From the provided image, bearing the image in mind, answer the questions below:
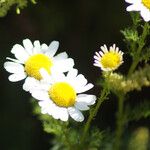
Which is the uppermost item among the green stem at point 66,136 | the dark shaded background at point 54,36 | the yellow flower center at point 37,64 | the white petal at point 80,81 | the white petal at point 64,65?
the dark shaded background at point 54,36

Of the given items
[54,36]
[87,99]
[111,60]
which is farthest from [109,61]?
[54,36]

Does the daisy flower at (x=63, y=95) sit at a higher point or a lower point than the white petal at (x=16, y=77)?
lower

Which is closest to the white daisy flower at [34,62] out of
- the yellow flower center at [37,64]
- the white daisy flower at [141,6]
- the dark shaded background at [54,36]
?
the yellow flower center at [37,64]

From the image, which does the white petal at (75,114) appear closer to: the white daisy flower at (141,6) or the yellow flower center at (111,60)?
the yellow flower center at (111,60)

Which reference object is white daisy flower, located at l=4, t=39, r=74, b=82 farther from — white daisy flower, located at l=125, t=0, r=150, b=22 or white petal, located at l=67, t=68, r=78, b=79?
white daisy flower, located at l=125, t=0, r=150, b=22

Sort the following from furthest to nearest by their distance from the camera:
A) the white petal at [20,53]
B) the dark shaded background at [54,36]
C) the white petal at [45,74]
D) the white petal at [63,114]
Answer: the dark shaded background at [54,36], the white petal at [20,53], the white petal at [45,74], the white petal at [63,114]

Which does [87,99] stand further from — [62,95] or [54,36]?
[54,36]

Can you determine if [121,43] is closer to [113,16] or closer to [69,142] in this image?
[113,16]
